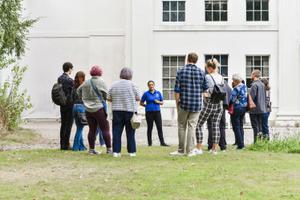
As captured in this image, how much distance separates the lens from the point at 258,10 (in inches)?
1102

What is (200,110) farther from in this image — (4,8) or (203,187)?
(4,8)

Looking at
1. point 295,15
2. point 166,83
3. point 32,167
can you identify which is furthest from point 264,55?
point 32,167

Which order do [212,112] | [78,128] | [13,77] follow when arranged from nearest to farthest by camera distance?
[212,112] < [78,128] < [13,77]

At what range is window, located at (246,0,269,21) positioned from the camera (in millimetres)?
27969

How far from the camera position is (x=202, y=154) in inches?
504

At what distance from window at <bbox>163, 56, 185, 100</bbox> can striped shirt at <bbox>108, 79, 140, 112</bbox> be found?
15.4m

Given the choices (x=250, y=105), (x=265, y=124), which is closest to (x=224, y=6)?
(x=265, y=124)

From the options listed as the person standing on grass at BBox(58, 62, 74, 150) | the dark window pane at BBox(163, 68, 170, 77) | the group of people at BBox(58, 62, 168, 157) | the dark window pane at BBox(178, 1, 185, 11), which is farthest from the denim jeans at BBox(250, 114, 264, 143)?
the dark window pane at BBox(178, 1, 185, 11)

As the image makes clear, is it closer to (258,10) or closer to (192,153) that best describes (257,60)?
(258,10)

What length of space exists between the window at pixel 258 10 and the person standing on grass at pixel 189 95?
53.5 feet

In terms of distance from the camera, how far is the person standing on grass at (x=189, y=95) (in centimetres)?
1220

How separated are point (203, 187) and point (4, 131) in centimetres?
1007

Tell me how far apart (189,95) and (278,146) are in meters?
3.02

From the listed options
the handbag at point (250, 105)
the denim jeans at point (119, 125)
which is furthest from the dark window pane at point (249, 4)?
the denim jeans at point (119, 125)
